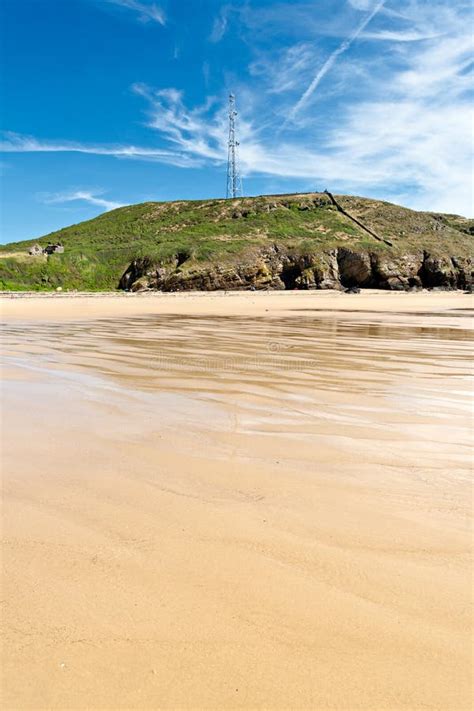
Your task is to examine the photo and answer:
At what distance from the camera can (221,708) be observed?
1.41m

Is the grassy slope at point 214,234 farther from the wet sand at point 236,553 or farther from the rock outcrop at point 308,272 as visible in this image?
the wet sand at point 236,553

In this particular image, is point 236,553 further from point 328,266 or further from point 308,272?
point 328,266

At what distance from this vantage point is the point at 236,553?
2191 mm

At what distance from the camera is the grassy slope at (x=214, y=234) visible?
5100 centimetres

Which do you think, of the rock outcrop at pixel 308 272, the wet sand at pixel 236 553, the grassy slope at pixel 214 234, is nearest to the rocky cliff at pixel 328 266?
the rock outcrop at pixel 308 272

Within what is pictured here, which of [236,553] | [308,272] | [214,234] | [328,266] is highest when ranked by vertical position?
[214,234]

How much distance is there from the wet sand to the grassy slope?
43.0 metres

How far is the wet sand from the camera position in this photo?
1.51m

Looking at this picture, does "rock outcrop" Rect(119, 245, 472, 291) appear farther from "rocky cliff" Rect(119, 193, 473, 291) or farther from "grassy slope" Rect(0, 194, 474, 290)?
"grassy slope" Rect(0, 194, 474, 290)

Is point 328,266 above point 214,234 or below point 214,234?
below

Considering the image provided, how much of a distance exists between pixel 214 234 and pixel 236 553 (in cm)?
6583

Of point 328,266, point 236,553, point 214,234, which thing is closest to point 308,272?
point 328,266

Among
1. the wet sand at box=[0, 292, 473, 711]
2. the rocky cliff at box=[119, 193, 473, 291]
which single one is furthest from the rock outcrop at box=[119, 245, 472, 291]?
the wet sand at box=[0, 292, 473, 711]

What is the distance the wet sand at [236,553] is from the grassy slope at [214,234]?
141ft
